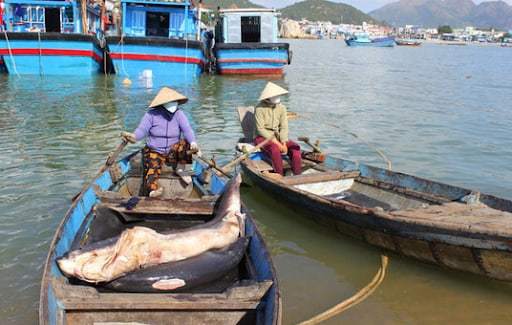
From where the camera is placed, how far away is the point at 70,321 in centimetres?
364

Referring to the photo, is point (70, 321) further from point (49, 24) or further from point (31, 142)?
point (49, 24)

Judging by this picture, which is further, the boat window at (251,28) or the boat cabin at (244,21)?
the boat window at (251,28)

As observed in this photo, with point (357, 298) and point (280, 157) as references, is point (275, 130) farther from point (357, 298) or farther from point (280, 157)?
point (357, 298)

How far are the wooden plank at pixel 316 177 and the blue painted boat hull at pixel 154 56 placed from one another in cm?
1525

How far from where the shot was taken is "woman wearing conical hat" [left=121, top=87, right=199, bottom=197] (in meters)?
6.47

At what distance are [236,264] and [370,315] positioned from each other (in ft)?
5.11

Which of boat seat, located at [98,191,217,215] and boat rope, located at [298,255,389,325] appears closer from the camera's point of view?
boat rope, located at [298,255,389,325]

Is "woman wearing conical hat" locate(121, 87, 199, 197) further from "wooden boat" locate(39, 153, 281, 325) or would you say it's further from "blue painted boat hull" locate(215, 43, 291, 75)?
"blue painted boat hull" locate(215, 43, 291, 75)

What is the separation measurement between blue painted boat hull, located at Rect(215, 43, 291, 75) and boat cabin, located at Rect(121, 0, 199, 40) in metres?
1.59

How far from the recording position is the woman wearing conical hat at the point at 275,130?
7602 mm

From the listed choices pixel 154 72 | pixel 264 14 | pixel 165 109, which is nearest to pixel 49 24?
pixel 154 72

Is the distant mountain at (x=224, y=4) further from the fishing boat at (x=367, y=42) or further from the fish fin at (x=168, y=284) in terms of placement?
the fish fin at (x=168, y=284)

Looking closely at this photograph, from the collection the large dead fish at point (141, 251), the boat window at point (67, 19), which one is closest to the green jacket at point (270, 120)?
the large dead fish at point (141, 251)

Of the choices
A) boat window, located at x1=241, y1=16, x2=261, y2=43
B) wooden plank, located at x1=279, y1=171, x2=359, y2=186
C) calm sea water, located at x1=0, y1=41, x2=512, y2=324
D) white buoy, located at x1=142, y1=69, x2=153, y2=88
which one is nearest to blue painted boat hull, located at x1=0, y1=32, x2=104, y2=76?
calm sea water, located at x1=0, y1=41, x2=512, y2=324
